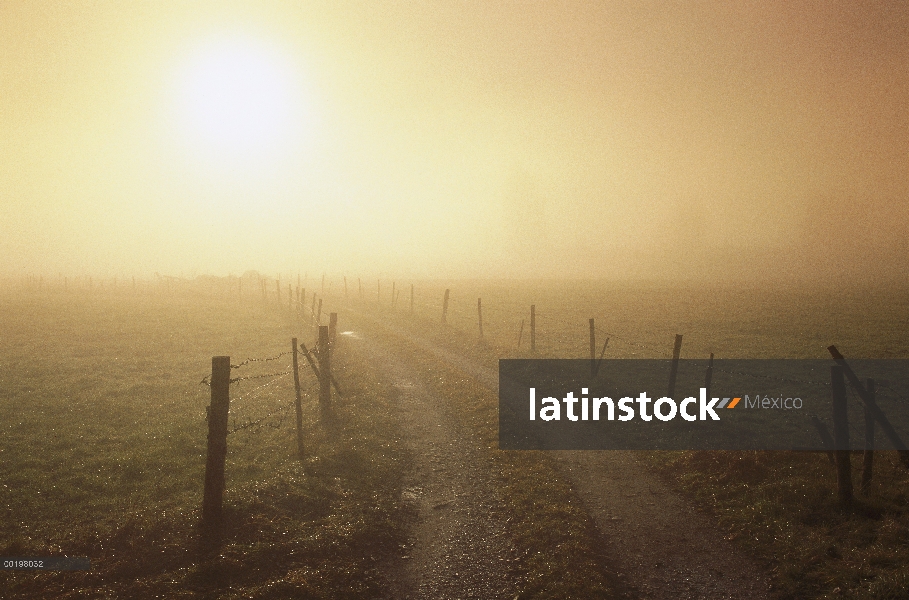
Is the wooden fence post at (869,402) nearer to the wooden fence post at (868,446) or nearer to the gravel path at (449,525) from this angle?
the wooden fence post at (868,446)

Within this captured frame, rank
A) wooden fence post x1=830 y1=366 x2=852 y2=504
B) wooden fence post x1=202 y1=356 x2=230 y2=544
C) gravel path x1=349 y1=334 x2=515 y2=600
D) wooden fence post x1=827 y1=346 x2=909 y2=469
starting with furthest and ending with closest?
1. wooden fence post x1=202 y1=356 x2=230 y2=544
2. wooden fence post x1=830 y1=366 x2=852 y2=504
3. wooden fence post x1=827 y1=346 x2=909 y2=469
4. gravel path x1=349 y1=334 x2=515 y2=600

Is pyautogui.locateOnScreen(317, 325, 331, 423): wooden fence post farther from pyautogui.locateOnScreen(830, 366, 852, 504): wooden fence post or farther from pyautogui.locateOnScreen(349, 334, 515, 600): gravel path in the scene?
pyautogui.locateOnScreen(830, 366, 852, 504): wooden fence post

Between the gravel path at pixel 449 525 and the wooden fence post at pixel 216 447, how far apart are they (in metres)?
3.89

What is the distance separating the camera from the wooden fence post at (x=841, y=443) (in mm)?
9250

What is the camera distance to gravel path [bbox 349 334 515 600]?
7891 mm

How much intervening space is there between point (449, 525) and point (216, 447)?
17.1ft

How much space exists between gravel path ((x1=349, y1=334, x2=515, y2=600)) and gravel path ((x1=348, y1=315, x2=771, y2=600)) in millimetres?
98

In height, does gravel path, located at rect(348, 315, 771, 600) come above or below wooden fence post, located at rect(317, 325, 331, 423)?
below

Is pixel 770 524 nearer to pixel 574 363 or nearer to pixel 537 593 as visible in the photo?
pixel 537 593

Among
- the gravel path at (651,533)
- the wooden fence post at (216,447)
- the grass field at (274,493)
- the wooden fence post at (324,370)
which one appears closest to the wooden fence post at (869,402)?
the grass field at (274,493)

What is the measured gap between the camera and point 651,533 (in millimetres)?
9289

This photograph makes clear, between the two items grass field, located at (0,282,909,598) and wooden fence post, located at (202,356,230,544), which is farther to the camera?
wooden fence post, located at (202,356,230,544)

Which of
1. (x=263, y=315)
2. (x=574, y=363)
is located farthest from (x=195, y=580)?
(x=263, y=315)

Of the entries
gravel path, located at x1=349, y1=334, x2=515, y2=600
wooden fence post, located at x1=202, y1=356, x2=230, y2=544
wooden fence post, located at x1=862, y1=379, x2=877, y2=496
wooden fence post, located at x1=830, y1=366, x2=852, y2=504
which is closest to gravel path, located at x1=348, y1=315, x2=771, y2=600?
gravel path, located at x1=349, y1=334, x2=515, y2=600
